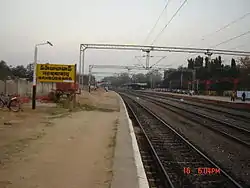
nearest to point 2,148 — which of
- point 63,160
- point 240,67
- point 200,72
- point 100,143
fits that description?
point 63,160

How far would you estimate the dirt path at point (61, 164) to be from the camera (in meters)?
7.10

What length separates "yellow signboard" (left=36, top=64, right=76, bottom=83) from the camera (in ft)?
97.7

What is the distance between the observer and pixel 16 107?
2420 centimetres

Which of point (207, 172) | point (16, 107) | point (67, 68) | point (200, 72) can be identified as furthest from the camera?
point (200, 72)

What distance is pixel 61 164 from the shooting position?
8828 millimetres

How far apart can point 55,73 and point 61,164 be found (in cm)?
2194

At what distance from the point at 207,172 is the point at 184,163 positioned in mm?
1295

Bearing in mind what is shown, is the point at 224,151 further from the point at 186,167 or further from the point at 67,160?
the point at 67,160

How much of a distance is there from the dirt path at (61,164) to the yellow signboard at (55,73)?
1664 cm

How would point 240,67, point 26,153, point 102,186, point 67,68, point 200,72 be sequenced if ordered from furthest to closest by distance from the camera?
point 200,72 < point 240,67 < point 67,68 < point 26,153 < point 102,186

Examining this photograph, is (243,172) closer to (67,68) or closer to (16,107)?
(16,107)

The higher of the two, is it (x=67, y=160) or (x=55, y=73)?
(x=55, y=73)
